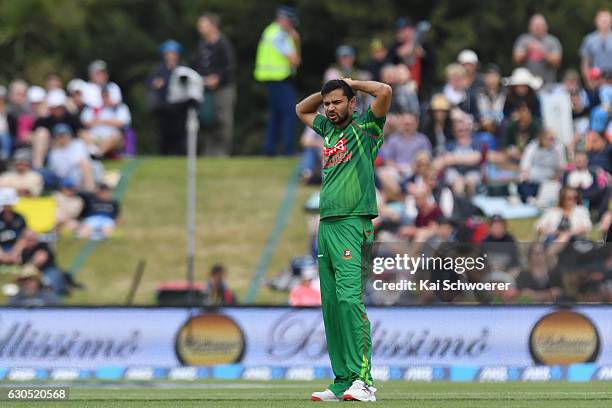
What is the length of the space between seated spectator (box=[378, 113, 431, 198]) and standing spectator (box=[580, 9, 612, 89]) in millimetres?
3117

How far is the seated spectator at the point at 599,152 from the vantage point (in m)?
23.0

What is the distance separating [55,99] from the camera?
86.6 ft

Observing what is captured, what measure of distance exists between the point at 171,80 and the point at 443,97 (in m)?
4.73

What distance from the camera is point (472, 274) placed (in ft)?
47.5

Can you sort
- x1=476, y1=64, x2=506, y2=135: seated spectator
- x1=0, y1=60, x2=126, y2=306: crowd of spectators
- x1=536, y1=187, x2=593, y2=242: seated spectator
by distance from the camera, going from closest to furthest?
x1=536, y1=187, x2=593, y2=242: seated spectator < x1=0, y1=60, x2=126, y2=306: crowd of spectators < x1=476, y1=64, x2=506, y2=135: seated spectator

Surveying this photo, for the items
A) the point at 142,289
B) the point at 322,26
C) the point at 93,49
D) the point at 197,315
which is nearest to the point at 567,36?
the point at 322,26

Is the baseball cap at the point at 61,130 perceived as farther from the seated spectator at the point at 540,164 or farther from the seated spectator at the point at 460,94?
the seated spectator at the point at 540,164

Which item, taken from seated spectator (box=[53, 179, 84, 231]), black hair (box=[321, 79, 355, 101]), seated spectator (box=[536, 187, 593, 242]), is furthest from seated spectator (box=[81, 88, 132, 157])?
black hair (box=[321, 79, 355, 101])

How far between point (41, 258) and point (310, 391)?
9.33 m

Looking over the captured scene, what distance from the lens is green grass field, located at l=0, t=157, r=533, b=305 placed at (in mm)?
24453

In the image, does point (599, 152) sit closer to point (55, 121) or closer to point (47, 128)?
point (55, 121)

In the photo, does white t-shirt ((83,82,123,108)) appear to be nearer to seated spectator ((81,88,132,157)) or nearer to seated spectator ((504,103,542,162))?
seated spectator ((81,88,132,157))

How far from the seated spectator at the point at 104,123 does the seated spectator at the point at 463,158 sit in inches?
248

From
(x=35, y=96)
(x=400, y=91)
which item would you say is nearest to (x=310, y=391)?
(x=400, y=91)
